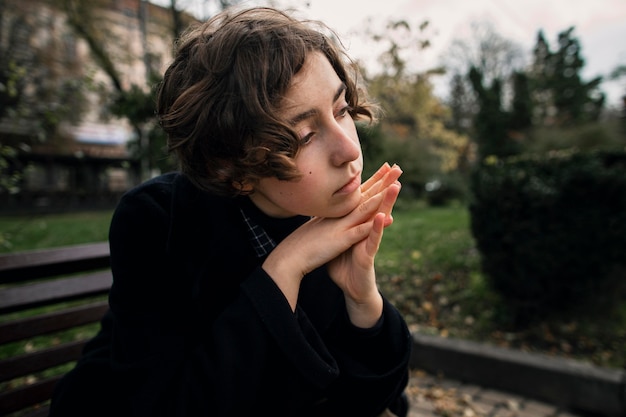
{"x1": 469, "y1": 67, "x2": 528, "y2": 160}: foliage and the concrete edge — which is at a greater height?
{"x1": 469, "y1": 67, "x2": 528, "y2": 160}: foliage

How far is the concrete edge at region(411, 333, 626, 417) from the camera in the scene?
2.66 m

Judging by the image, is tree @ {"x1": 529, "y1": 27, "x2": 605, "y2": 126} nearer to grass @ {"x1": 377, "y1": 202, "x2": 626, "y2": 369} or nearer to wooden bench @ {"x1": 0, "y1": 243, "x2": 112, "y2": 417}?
grass @ {"x1": 377, "y1": 202, "x2": 626, "y2": 369}

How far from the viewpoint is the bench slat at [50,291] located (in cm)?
167

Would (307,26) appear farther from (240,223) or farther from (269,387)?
(269,387)

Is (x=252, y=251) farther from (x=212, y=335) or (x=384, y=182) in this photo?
(x=384, y=182)

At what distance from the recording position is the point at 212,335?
107 cm

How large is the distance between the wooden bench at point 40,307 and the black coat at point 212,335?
56cm

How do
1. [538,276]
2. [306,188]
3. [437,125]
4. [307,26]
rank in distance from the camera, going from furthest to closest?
[437,125] < [538,276] < [307,26] < [306,188]

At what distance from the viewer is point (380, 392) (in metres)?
1.20

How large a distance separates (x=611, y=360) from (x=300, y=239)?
3.33 meters

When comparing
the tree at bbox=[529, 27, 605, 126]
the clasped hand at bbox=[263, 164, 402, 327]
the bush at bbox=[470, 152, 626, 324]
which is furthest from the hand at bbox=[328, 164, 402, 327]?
the tree at bbox=[529, 27, 605, 126]

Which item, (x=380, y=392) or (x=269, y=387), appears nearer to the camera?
(x=269, y=387)

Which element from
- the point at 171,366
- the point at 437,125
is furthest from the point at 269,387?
the point at 437,125

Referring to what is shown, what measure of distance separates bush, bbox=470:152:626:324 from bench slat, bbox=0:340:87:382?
3352mm
